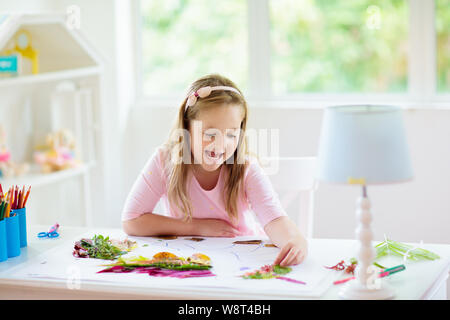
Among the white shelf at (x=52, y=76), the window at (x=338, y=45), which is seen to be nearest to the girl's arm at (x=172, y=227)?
the white shelf at (x=52, y=76)

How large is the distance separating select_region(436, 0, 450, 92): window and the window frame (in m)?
0.02

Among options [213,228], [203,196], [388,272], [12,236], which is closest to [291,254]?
[388,272]

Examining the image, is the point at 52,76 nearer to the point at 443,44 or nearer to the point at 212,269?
the point at 212,269

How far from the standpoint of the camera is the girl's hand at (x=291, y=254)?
55.6 inches

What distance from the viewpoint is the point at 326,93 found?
10.2 feet

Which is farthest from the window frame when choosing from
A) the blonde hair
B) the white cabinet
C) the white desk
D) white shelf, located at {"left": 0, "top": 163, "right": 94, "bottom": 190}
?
the white desk

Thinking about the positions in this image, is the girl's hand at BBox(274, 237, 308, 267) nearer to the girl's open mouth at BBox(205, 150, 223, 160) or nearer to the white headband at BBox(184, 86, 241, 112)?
the girl's open mouth at BBox(205, 150, 223, 160)


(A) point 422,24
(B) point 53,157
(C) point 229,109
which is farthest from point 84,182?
(A) point 422,24

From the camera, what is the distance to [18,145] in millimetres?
2865

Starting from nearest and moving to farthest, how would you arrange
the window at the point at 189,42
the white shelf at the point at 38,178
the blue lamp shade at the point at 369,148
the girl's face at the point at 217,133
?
the blue lamp shade at the point at 369,148, the girl's face at the point at 217,133, the white shelf at the point at 38,178, the window at the point at 189,42

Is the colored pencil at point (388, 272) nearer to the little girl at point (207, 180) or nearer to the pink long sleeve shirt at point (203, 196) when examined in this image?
the little girl at point (207, 180)

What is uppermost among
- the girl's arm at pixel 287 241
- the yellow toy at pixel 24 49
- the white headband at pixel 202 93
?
the yellow toy at pixel 24 49

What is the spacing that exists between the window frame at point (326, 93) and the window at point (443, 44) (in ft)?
0.08

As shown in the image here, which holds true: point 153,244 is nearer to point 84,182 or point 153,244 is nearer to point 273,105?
point 84,182
